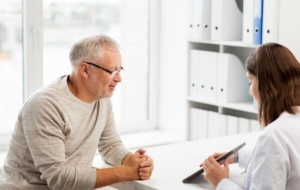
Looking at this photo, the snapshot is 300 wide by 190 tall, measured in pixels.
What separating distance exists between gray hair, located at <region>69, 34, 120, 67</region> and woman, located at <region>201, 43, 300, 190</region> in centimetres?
63

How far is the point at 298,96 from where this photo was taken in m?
1.89

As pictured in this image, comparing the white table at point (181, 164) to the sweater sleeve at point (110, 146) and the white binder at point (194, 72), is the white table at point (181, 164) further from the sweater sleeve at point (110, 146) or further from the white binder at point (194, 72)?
the white binder at point (194, 72)

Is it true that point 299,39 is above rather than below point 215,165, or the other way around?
above

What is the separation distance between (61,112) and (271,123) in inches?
31.7

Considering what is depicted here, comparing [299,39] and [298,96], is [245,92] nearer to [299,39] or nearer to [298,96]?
[299,39]

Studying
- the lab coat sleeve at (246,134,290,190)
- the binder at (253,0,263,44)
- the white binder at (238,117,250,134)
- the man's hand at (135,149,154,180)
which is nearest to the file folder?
the white binder at (238,117,250,134)

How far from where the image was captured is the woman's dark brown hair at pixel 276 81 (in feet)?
6.11

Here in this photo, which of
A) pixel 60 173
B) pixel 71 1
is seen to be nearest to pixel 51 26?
pixel 71 1

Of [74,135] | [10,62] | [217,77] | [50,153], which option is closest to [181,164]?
[74,135]

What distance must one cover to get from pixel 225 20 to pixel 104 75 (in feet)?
5.06

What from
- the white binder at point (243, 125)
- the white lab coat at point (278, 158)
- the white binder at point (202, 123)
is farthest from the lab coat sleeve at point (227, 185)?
the white binder at point (202, 123)

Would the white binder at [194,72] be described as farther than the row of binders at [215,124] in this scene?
Yes

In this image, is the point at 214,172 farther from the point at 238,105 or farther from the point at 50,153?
the point at 238,105

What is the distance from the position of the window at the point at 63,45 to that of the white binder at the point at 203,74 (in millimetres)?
751
